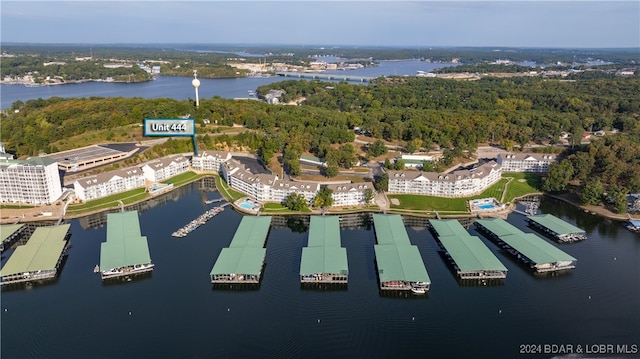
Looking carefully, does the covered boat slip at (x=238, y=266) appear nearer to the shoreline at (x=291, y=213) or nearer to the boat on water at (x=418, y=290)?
the shoreline at (x=291, y=213)

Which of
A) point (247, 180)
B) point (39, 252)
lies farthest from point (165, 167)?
point (39, 252)

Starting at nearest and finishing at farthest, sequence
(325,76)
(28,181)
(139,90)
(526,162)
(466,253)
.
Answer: (466,253) → (28,181) → (526,162) → (139,90) → (325,76)

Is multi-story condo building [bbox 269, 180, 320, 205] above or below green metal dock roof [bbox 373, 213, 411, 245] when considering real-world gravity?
above

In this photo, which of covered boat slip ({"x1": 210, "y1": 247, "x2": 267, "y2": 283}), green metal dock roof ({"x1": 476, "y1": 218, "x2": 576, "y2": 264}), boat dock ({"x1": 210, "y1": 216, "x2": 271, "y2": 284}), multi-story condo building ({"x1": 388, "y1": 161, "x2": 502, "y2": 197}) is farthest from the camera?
multi-story condo building ({"x1": 388, "y1": 161, "x2": 502, "y2": 197})

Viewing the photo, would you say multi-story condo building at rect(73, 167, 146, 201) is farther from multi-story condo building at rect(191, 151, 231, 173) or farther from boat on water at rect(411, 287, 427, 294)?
boat on water at rect(411, 287, 427, 294)

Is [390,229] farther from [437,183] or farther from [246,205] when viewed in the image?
[246,205]

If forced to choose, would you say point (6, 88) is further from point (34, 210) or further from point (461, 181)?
point (461, 181)

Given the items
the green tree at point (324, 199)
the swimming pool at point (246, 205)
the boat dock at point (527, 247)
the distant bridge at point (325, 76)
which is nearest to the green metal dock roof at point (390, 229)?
the green tree at point (324, 199)

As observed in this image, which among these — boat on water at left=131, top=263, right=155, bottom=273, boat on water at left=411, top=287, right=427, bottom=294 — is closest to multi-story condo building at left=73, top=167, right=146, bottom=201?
boat on water at left=131, top=263, right=155, bottom=273
